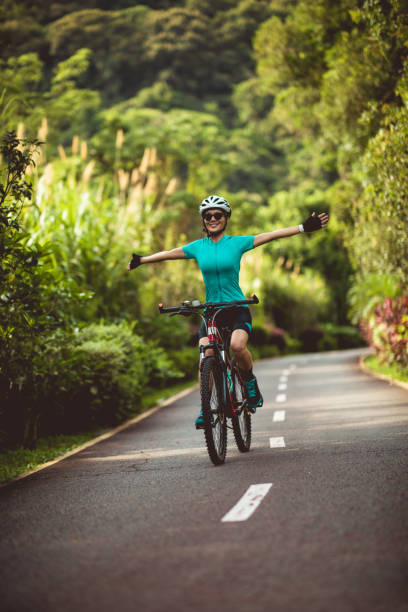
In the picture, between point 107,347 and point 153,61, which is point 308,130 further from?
point 153,61

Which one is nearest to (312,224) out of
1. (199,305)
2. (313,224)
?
(313,224)

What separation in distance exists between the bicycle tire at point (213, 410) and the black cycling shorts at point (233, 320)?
495mm

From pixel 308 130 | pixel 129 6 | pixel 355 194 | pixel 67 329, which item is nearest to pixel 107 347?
pixel 67 329

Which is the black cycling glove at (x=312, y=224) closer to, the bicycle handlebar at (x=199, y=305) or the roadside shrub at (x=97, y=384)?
the bicycle handlebar at (x=199, y=305)

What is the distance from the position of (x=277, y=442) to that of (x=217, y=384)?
1742 millimetres

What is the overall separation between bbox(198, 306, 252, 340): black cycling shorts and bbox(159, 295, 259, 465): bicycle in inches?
3.1

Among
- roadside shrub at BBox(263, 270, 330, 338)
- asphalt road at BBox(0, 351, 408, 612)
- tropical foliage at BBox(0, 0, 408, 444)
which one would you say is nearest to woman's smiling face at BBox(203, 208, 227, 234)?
tropical foliage at BBox(0, 0, 408, 444)

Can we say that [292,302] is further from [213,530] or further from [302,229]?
[213,530]

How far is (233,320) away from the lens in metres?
7.77

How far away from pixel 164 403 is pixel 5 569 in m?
11.2

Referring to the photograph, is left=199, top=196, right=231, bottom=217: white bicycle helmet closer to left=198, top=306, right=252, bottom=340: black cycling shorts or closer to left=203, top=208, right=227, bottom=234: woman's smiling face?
left=203, top=208, right=227, bottom=234: woman's smiling face

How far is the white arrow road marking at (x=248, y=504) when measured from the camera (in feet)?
16.7

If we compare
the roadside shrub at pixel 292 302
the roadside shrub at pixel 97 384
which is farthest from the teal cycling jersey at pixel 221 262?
the roadside shrub at pixel 292 302

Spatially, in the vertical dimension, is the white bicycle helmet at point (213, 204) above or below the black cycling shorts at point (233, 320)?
above
